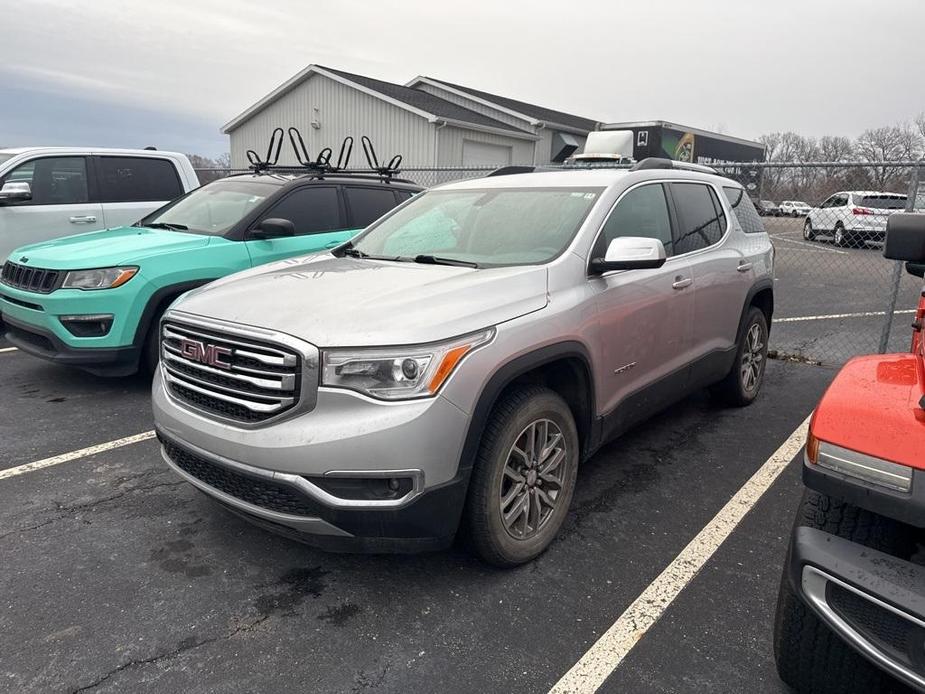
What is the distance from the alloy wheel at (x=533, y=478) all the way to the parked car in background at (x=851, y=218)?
24.7ft

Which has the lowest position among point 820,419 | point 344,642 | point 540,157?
point 344,642

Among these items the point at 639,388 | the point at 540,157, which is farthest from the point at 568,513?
the point at 540,157

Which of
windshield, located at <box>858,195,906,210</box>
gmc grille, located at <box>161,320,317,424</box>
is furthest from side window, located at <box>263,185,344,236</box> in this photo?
windshield, located at <box>858,195,906,210</box>

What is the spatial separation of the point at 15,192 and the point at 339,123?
1534cm

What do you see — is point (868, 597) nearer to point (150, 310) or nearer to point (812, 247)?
point (150, 310)

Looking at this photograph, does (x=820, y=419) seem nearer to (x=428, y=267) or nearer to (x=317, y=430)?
(x=317, y=430)

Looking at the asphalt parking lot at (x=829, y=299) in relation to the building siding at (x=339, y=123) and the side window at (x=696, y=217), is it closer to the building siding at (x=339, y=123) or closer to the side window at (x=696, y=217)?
the side window at (x=696, y=217)

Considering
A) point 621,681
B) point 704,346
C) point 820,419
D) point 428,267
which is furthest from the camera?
point 704,346

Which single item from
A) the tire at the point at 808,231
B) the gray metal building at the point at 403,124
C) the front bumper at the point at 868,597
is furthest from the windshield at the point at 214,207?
the gray metal building at the point at 403,124

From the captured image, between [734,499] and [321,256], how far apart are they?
2.80 metres

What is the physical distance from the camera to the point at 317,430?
2.38 m

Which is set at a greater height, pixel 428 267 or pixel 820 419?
pixel 428 267

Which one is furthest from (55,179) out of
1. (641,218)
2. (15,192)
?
(641,218)

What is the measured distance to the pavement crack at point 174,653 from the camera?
7.25 ft
